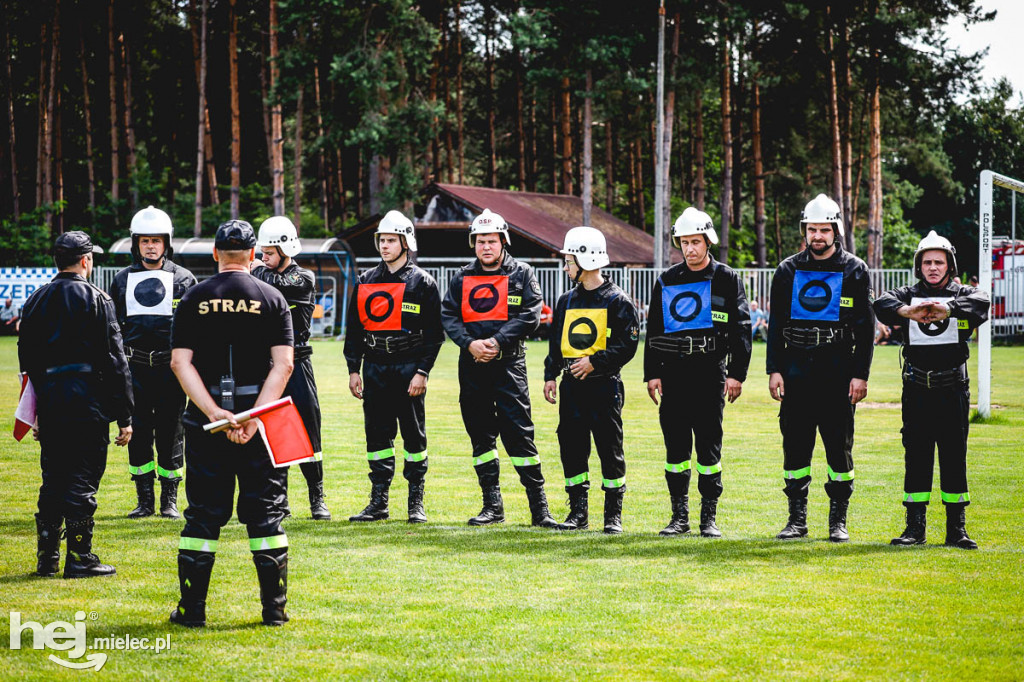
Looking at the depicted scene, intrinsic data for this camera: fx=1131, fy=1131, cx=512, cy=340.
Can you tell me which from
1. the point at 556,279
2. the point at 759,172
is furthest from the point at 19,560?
the point at 759,172

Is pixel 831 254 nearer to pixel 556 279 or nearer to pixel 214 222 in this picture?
pixel 556 279

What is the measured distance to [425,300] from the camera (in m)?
9.16

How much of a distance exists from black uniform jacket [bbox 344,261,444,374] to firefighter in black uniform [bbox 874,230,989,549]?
11.3 feet

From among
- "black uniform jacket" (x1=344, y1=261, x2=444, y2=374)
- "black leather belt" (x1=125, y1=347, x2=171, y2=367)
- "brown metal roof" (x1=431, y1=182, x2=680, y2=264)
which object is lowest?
"black leather belt" (x1=125, y1=347, x2=171, y2=367)

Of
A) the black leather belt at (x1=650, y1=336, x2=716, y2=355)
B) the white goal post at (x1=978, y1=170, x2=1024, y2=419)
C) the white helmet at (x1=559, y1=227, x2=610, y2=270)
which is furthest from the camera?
A: the white goal post at (x1=978, y1=170, x2=1024, y2=419)

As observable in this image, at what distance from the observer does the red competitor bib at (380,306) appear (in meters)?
9.13

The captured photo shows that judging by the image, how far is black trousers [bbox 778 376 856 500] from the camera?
27.1ft

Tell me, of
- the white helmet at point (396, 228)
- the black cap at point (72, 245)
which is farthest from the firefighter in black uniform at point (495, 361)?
the black cap at point (72, 245)

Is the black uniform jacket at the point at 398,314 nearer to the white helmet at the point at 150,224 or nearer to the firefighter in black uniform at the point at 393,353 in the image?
the firefighter in black uniform at the point at 393,353

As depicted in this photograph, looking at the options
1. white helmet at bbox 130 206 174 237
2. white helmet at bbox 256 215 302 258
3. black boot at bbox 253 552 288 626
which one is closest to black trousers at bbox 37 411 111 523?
black boot at bbox 253 552 288 626

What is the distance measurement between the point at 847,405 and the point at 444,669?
4178 millimetres

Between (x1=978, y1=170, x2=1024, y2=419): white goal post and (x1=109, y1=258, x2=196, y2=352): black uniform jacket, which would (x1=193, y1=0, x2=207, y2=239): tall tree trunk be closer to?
(x1=978, y1=170, x2=1024, y2=419): white goal post

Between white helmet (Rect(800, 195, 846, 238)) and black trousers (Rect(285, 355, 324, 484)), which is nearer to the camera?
white helmet (Rect(800, 195, 846, 238))

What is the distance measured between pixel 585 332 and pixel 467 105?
51.7 m
